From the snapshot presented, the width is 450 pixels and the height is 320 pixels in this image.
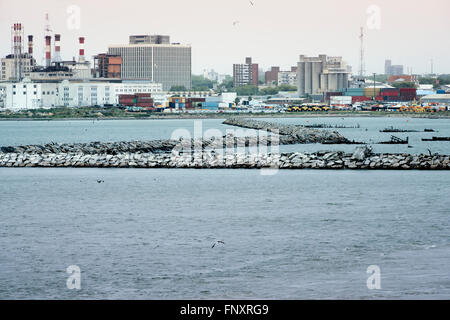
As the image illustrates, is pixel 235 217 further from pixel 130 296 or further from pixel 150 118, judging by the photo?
pixel 150 118

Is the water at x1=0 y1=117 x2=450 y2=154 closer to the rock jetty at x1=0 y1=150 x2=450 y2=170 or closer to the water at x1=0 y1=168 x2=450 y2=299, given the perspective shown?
the rock jetty at x1=0 y1=150 x2=450 y2=170

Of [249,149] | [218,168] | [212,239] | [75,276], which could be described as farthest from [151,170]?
[75,276]

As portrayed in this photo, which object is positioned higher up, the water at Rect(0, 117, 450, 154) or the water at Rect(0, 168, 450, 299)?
the water at Rect(0, 117, 450, 154)

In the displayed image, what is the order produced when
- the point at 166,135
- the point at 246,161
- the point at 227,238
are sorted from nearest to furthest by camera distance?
the point at 227,238
the point at 246,161
the point at 166,135

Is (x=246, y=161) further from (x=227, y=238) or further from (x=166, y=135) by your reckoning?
(x=166, y=135)

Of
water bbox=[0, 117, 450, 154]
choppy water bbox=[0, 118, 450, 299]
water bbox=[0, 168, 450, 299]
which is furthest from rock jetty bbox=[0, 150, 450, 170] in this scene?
water bbox=[0, 117, 450, 154]

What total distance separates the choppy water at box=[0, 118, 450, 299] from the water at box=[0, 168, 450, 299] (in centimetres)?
3

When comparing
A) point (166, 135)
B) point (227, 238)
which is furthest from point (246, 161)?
point (166, 135)

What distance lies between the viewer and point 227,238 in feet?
72.8

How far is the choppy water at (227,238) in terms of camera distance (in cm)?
1652

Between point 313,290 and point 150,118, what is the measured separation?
17188cm

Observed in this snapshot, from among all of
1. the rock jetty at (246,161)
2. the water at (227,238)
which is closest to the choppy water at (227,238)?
the water at (227,238)

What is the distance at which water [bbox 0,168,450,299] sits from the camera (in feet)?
54.2
